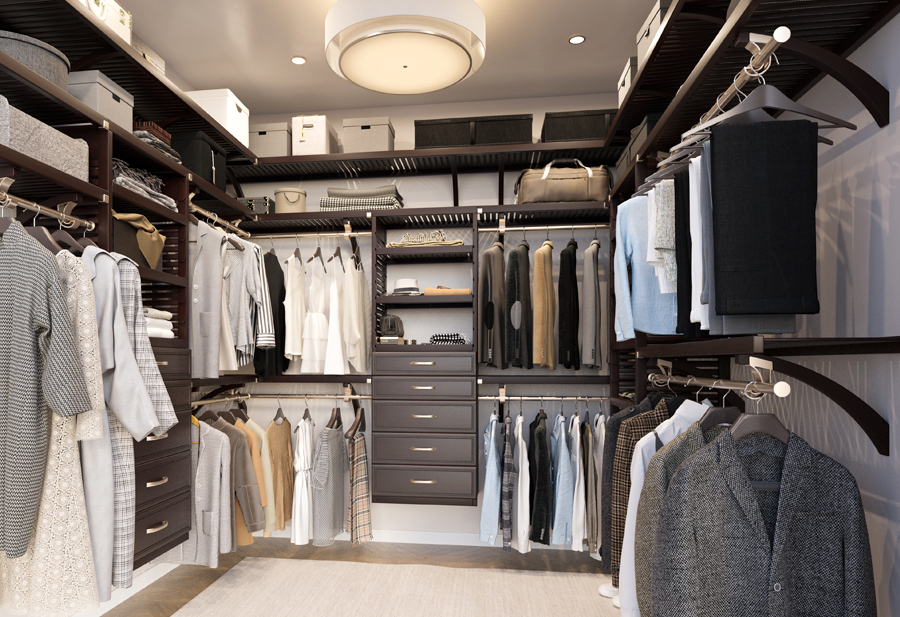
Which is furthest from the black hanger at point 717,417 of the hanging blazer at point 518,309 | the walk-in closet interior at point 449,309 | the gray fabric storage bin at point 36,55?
the gray fabric storage bin at point 36,55

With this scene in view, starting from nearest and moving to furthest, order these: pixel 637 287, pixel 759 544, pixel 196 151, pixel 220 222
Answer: pixel 759 544 < pixel 637 287 < pixel 196 151 < pixel 220 222

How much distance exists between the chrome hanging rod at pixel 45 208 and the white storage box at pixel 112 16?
82 centimetres

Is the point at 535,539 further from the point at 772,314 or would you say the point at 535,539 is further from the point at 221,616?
the point at 772,314

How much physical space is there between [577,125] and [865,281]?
6.94 ft

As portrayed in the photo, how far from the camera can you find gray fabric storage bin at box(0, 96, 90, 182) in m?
1.72

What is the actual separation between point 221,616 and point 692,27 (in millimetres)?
3368

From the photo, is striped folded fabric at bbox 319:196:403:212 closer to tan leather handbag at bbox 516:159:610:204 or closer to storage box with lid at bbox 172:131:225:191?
storage box with lid at bbox 172:131:225:191

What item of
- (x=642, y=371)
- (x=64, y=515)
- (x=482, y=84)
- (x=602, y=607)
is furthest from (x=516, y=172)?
(x=64, y=515)

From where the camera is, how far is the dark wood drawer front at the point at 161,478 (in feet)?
7.16

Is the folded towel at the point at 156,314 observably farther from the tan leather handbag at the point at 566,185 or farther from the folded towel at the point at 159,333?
the tan leather handbag at the point at 566,185

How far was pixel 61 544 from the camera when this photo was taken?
1.74 meters

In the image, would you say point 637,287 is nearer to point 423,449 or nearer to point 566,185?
point 566,185

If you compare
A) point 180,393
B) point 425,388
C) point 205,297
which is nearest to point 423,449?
point 425,388

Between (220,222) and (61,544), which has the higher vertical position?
(220,222)
